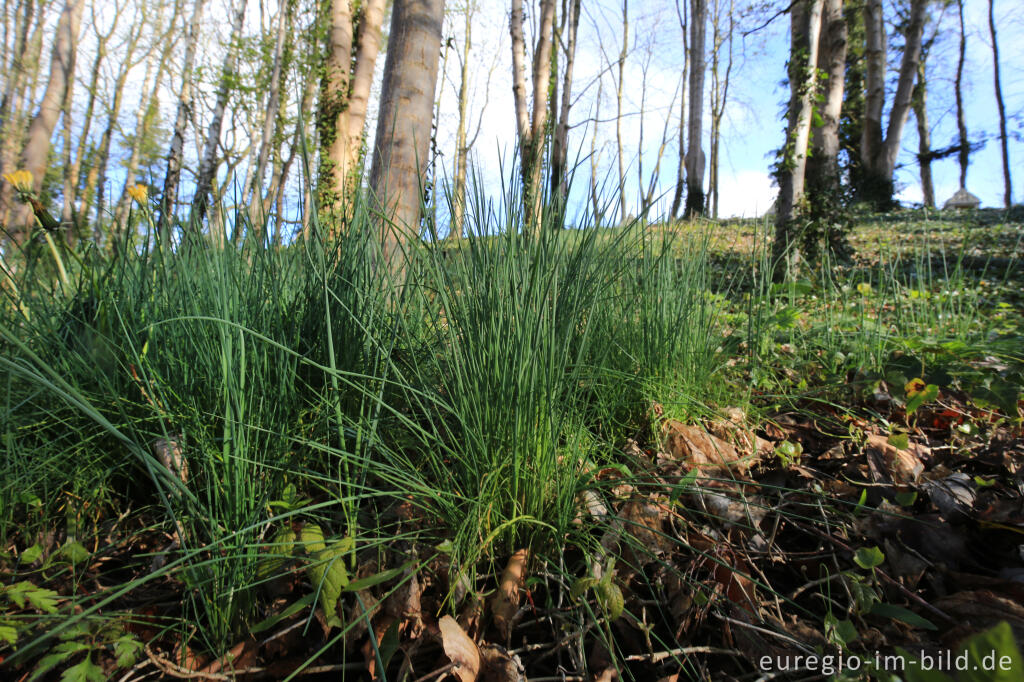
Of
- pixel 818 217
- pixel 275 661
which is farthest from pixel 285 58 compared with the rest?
pixel 275 661

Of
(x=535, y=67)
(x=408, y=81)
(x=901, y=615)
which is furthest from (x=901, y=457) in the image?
(x=535, y=67)

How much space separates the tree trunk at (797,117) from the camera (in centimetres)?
420

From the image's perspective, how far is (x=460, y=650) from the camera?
76cm

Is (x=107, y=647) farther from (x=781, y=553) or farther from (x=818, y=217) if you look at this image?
(x=818, y=217)

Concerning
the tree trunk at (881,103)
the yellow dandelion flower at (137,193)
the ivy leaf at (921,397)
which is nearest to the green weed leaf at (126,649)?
the yellow dandelion flower at (137,193)

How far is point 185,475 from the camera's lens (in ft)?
3.13

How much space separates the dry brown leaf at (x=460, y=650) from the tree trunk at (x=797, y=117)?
4.27m

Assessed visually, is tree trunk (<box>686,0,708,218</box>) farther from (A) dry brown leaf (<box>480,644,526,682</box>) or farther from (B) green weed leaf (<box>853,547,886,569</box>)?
(A) dry brown leaf (<box>480,644,526,682</box>)

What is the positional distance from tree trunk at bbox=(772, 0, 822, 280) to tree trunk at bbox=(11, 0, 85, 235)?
1105 cm

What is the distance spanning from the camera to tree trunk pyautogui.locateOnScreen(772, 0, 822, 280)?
13.8 feet

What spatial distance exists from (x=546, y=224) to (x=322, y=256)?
1.50 ft

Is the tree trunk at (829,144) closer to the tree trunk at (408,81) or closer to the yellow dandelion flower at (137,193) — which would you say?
the tree trunk at (408,81)

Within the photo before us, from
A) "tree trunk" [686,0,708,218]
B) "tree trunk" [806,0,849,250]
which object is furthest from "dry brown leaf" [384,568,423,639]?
"tree trunk" [686,0,708,218]

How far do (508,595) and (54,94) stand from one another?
13.5 meters
